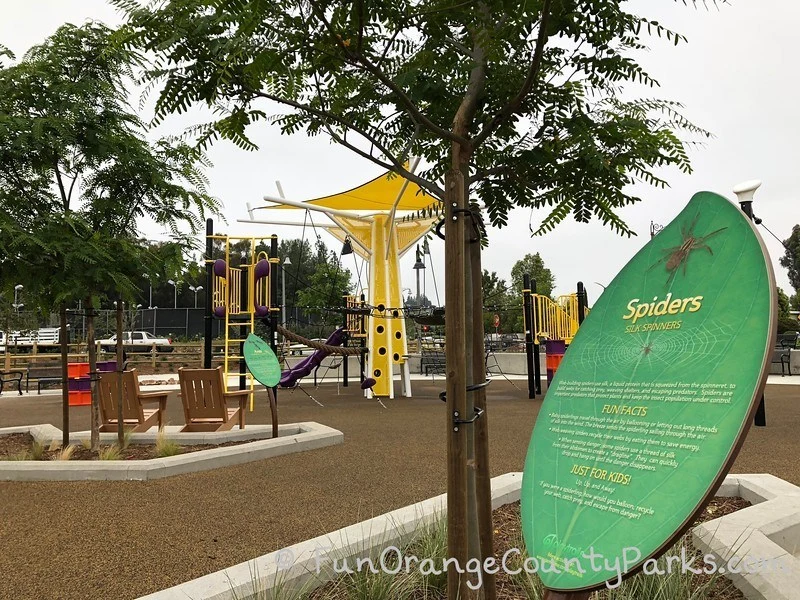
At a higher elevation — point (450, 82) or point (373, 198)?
point (373, 198)

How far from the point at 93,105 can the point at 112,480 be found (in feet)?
13.5

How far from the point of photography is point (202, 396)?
28.7 feet

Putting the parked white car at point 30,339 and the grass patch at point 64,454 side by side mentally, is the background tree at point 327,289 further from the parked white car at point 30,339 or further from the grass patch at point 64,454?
the grass patch at point 64,454

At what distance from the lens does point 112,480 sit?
5969mm

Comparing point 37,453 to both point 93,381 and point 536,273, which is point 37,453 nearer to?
point 93,381

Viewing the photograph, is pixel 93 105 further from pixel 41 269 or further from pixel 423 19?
pixel 423 19

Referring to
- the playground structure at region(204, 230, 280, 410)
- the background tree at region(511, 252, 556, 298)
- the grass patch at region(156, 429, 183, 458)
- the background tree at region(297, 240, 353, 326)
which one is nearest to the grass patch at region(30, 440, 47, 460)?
the grass patch at region(156, 429, 183, 458)

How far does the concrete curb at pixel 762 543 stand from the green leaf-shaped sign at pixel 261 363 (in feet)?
18.9

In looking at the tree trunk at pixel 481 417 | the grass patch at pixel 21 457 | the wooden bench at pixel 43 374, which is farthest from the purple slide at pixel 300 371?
the tree trunk at pixel 481 417

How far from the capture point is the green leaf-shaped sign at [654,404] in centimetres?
177

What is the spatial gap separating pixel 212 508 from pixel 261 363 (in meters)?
3.62

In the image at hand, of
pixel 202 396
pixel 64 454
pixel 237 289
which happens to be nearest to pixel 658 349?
pixel 64 454

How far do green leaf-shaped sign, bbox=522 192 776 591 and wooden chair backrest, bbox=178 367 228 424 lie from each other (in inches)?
271

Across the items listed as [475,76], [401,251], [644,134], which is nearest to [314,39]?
[475,76]
